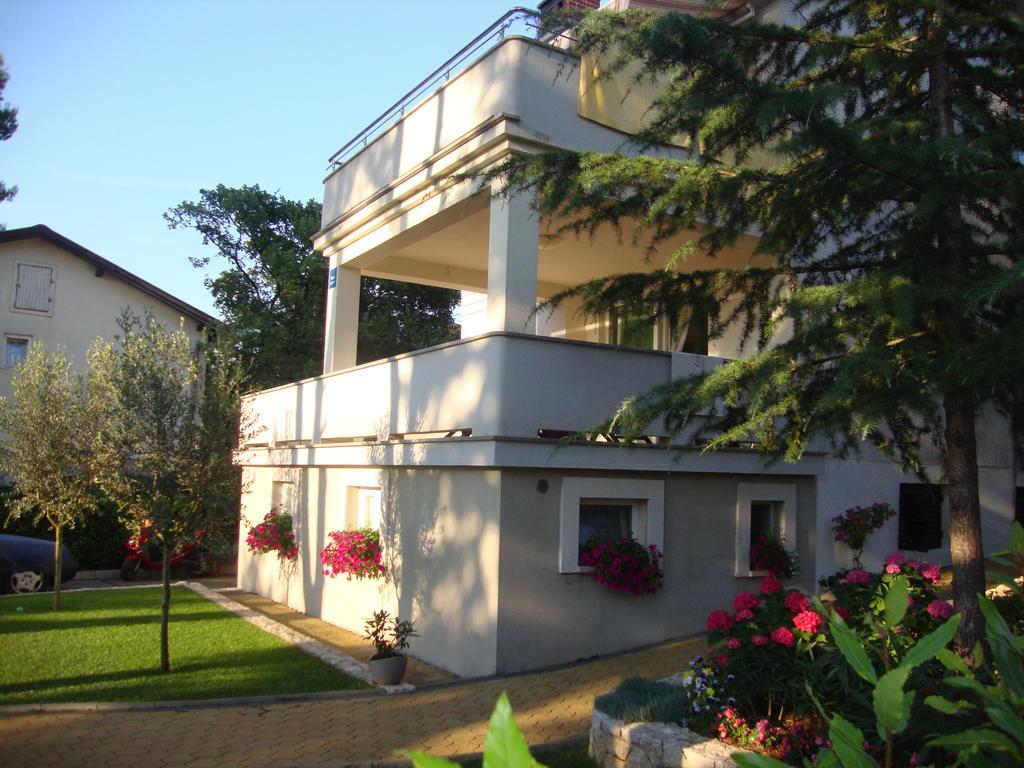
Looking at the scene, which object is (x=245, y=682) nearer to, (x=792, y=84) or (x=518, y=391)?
(x=518, y=391)

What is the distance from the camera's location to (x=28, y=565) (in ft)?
57.6

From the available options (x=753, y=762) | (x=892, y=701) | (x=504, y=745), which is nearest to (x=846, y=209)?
(x=892, y=701)

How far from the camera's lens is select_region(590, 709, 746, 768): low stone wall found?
5266 mm

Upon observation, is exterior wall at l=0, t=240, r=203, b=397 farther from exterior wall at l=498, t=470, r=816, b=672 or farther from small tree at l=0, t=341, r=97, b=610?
exterior wall at l=498, t=470, r=816, b=672

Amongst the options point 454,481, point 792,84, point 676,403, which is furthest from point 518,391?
point 792,84

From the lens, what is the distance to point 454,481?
9.67m

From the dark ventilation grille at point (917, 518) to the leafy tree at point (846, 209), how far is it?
5.40 meters

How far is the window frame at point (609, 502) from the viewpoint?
929 cm

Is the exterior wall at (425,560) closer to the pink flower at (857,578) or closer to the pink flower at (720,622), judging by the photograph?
the pink flower at (720,622)

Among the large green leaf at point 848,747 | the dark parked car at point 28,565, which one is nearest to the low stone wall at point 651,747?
the large green leaf at point 848,747

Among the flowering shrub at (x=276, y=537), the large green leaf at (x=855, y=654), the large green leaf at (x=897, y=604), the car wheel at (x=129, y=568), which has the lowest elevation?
the car wheel at (x=129, y=568)

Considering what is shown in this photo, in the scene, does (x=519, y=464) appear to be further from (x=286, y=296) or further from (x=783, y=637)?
(x=286, y=296)

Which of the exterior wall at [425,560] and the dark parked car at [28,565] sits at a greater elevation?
the exterior wall at [425,560]

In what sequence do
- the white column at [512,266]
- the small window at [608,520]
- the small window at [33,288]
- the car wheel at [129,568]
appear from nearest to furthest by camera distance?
1. the white column at [512,266]
2. the small window at [608,520]
3. the car wheel at [129,568]
4. the small window at [33,288]
